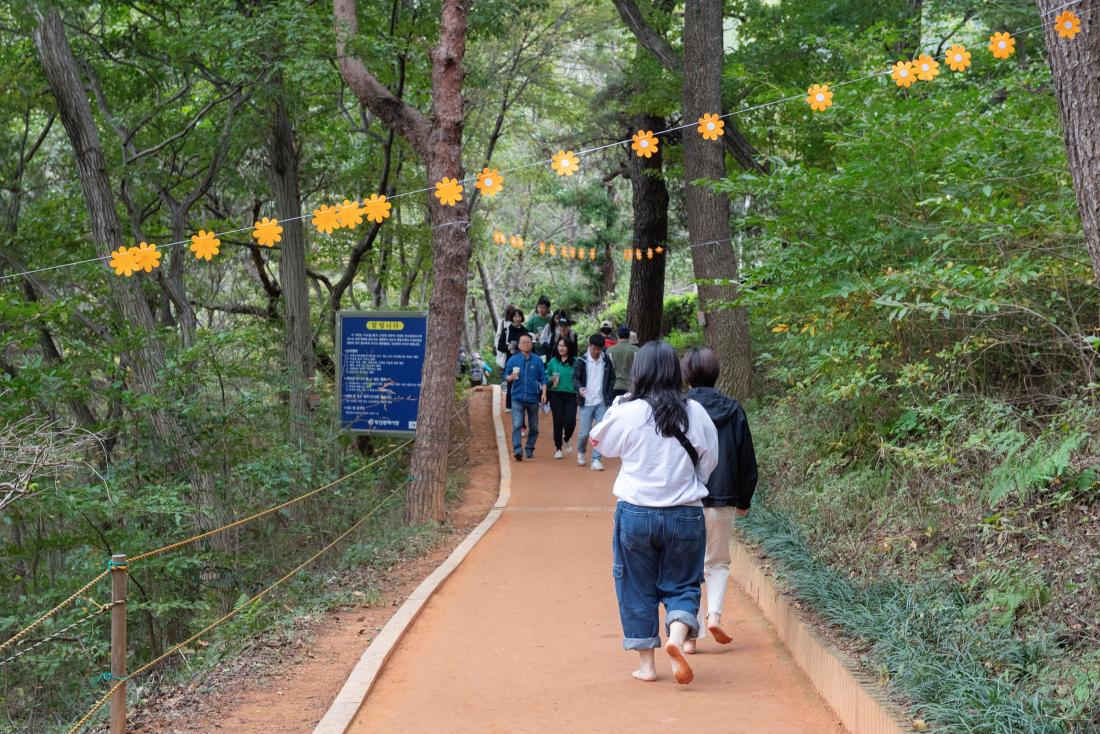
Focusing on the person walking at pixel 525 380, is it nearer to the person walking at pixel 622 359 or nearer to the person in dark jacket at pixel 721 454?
the person walking at pixel 622 359

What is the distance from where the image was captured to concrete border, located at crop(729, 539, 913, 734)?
445 centimetres

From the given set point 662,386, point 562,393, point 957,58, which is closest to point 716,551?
point 662,386

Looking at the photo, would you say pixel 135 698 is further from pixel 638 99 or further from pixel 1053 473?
pixel 638 99

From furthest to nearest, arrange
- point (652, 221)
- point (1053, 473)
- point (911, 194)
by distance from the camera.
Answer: point (652, 221)
point (911, 194)
point (1053, 473)

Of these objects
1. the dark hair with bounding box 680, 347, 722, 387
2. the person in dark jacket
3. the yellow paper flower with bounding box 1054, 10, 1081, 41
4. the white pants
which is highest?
the yellow paper flower with bounding box 1054, 10, 1081, 41

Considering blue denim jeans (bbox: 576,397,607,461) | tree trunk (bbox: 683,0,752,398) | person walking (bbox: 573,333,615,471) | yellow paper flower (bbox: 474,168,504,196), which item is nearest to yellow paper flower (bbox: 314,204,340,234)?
yellow paper flower (bbox: 474,168,504,196)

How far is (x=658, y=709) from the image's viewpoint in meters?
5.31

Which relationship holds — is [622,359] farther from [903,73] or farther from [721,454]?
[721,454]

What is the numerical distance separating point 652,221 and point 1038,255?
50.7 ft

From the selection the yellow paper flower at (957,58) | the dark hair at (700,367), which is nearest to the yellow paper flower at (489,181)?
the yellow paper flower at (957,58)

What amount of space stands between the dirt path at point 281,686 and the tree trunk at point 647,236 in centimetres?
1451

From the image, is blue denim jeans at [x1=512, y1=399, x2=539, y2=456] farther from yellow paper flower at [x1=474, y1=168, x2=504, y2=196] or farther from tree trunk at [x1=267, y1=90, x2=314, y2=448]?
yellow paper flower at [x1=474, y1=168, x2=504, y2=196]

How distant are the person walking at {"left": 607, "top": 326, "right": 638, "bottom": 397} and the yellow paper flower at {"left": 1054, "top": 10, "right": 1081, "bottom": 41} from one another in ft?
31.9

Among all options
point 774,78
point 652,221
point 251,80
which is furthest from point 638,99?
point 251,80
